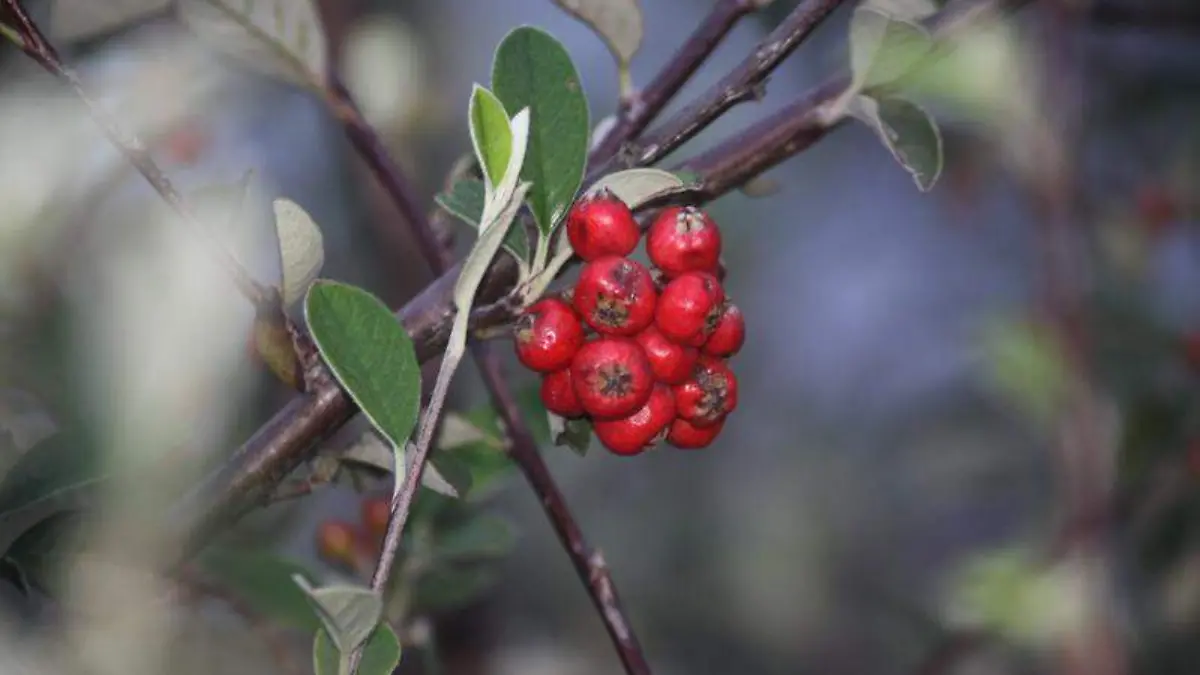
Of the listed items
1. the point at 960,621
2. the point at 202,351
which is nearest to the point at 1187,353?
the point at 960,621

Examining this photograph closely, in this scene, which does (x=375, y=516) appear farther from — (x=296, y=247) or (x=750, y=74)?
(x=750, y=74)

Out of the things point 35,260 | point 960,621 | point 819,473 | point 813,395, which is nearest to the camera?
point 35,260

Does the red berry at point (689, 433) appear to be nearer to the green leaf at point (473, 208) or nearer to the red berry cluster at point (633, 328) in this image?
the red berry cluster at point (633, 328)

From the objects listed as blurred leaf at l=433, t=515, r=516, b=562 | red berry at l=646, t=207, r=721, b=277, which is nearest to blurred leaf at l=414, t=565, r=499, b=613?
blurred leaf at l=433, t=515, r=516, b=562

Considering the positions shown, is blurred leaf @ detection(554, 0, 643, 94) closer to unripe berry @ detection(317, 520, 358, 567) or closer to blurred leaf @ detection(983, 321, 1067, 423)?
unripe berry @ detection(317, 520, 358, 567)

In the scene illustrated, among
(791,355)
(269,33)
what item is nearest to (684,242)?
(269,33)

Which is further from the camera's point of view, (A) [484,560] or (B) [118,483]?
(A) [484,560]

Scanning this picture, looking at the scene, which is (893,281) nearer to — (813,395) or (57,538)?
(813,395)
